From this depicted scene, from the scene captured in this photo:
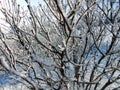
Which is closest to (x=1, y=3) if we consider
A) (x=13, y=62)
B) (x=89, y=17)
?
(x=13, y=62)

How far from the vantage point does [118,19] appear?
677 cm

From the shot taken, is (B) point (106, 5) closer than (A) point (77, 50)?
Yes

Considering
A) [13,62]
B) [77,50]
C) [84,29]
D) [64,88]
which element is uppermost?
[84,29]

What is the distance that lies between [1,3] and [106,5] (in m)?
3.62

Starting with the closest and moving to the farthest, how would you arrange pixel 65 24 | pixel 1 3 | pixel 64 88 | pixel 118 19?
pixel 65 24
pixel 1 3
pixel 64 88
pixel 118 19

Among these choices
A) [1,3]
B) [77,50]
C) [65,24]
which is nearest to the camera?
[65,24]

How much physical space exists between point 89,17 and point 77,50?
1.05 m

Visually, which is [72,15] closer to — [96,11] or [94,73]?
[96,11]

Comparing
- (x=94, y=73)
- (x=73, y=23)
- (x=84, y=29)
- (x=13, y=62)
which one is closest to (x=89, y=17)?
(x=84, y=29)

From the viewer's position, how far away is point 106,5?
6867mm

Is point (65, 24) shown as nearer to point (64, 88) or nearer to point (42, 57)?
point (64, 88)

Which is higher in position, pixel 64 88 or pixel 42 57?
pixel 42 57

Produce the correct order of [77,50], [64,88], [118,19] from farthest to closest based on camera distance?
[77,50] → [118,19] → [64,88]

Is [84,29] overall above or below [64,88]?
above
